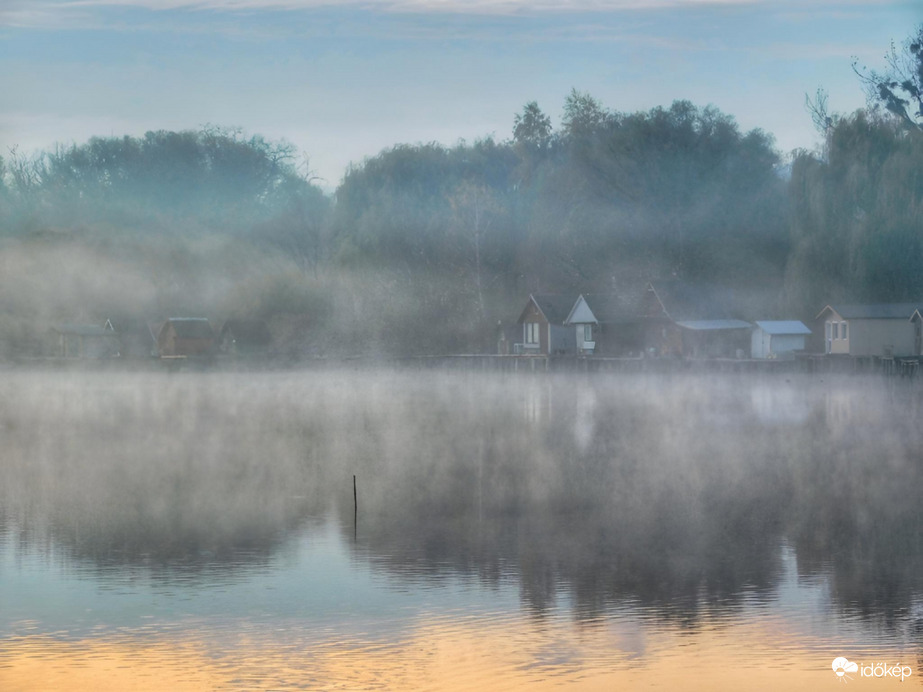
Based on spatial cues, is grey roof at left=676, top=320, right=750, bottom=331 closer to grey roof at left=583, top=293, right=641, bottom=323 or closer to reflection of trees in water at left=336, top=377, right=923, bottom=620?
grey roof at left=583, top=293, right=641, bottom=323

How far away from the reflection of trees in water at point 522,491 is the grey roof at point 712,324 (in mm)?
27986

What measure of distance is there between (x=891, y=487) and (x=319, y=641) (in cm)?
1561

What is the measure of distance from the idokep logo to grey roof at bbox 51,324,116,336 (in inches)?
3640

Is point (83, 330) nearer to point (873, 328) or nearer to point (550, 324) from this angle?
point (550, 324)

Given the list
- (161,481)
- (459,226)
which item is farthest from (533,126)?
(161,481)

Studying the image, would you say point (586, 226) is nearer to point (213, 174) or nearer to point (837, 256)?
point (837, 256)

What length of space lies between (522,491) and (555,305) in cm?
6184

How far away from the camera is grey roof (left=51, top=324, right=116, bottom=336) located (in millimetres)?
99875

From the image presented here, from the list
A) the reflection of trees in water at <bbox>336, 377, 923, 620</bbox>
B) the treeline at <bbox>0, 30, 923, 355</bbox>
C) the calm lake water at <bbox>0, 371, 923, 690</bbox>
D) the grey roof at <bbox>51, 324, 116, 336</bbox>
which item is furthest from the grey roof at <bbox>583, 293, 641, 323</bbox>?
the calm lake water at <bbox>0, 371, 923, 690</bbox>

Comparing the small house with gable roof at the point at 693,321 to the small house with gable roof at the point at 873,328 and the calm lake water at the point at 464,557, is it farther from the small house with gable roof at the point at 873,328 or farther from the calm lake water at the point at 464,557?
the calm lake water at the point at 464,557

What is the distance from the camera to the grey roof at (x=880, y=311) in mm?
66562

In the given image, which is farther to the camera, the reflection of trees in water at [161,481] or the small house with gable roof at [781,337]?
the small house with gable roof at [781,337]

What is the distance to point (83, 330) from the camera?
101 m

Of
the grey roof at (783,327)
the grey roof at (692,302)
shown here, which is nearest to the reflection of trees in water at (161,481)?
the grey roof at (783,327)
